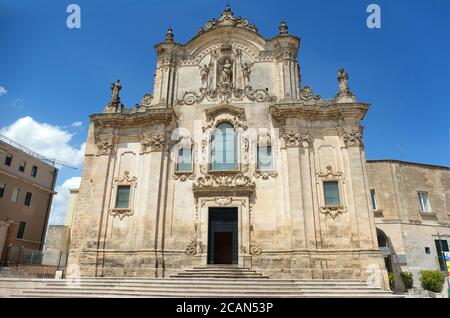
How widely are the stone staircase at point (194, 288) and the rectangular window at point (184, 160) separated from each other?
244 inches

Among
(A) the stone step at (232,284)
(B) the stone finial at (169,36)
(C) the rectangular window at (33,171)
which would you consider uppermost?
(B) the stone finial at (169,36)

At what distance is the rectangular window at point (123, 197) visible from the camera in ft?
61.0

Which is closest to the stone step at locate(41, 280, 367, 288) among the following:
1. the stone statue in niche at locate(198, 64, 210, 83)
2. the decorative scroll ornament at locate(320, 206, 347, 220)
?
the decorative scroll ornament at locate(320, 206, 347, 220)

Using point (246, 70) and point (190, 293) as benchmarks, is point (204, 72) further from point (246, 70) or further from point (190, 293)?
point (190, 293)

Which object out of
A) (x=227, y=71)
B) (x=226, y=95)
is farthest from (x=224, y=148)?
(x=227, y=71)

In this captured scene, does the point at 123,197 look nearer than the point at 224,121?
Yes

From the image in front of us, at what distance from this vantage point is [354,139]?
59.2 feet

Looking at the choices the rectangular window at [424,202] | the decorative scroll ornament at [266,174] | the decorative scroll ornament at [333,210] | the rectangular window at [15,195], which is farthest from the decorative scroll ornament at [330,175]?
the rectangular window at [15,195]

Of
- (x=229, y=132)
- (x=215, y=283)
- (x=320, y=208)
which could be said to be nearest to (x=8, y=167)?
(x=229, y=132)

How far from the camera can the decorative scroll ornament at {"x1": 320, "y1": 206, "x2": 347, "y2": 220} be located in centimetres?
1706

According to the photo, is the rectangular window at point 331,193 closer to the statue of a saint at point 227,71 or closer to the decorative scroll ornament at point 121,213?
the statue of a saint at point 227,71

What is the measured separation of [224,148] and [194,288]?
832 cm
